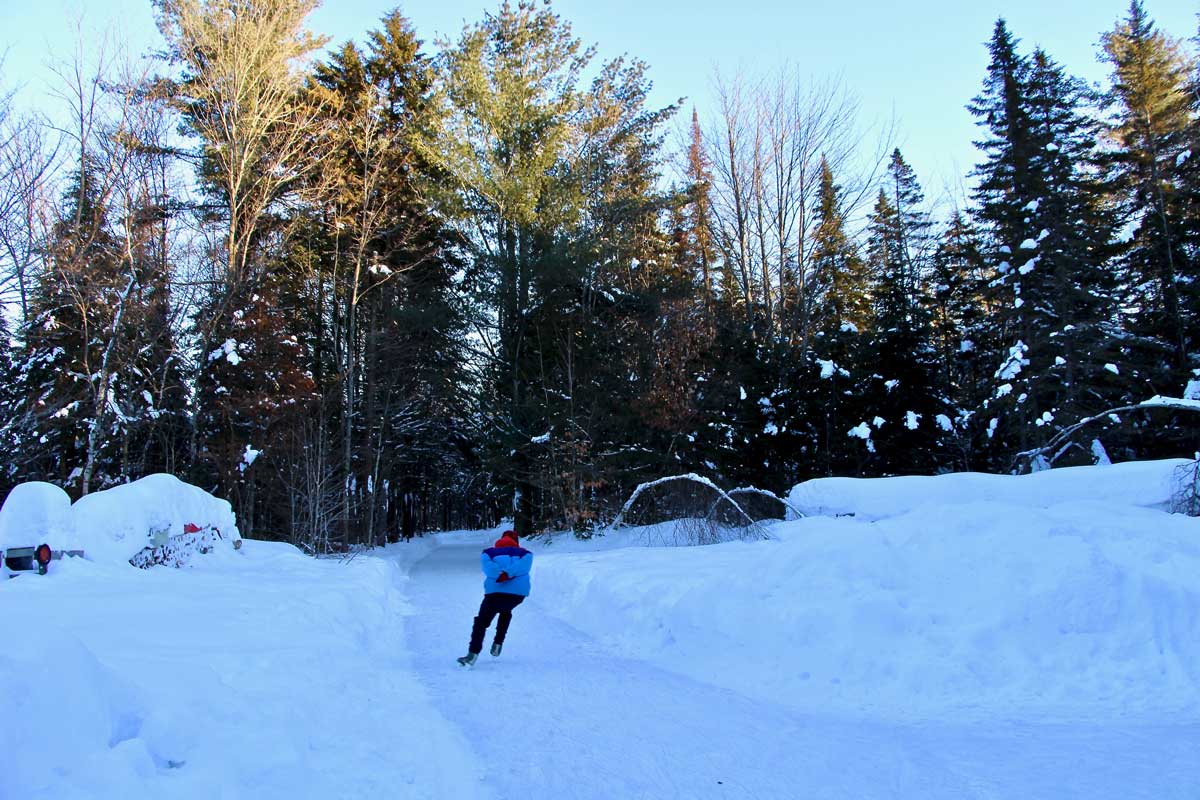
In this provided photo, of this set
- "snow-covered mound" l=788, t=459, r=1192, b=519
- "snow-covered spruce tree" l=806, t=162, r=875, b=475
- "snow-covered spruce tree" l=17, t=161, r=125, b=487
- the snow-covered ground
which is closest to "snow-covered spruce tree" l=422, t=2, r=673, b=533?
"snow-covered spruce tree" l=806, t=162, r=875, b=475

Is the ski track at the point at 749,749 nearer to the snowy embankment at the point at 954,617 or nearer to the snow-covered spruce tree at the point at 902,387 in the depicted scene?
the snowy embankment at the point at 954,617

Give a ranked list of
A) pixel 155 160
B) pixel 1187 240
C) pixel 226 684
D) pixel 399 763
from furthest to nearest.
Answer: pixel 1187 240 < pixel 155 160 < pixel 226 684 < pixel 399 763

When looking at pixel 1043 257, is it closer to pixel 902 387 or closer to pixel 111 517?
pixel 902 387

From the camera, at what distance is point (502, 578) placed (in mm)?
8141

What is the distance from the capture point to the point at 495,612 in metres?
8.13

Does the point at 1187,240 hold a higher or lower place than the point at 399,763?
higher

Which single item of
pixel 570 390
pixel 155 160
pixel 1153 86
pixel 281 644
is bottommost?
pixel 281 644

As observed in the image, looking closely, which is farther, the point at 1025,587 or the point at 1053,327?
the point at 1053,327

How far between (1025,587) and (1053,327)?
18281 mm

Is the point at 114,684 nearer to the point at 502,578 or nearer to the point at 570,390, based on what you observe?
the point at 502,578

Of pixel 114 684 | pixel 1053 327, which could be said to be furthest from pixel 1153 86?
pixel 114 684

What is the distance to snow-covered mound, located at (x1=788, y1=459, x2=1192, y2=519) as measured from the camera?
35.0 feet

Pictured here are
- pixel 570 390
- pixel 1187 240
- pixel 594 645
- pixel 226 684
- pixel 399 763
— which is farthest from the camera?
pixel 570 390

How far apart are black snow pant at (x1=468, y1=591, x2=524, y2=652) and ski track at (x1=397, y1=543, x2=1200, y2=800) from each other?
796mm
